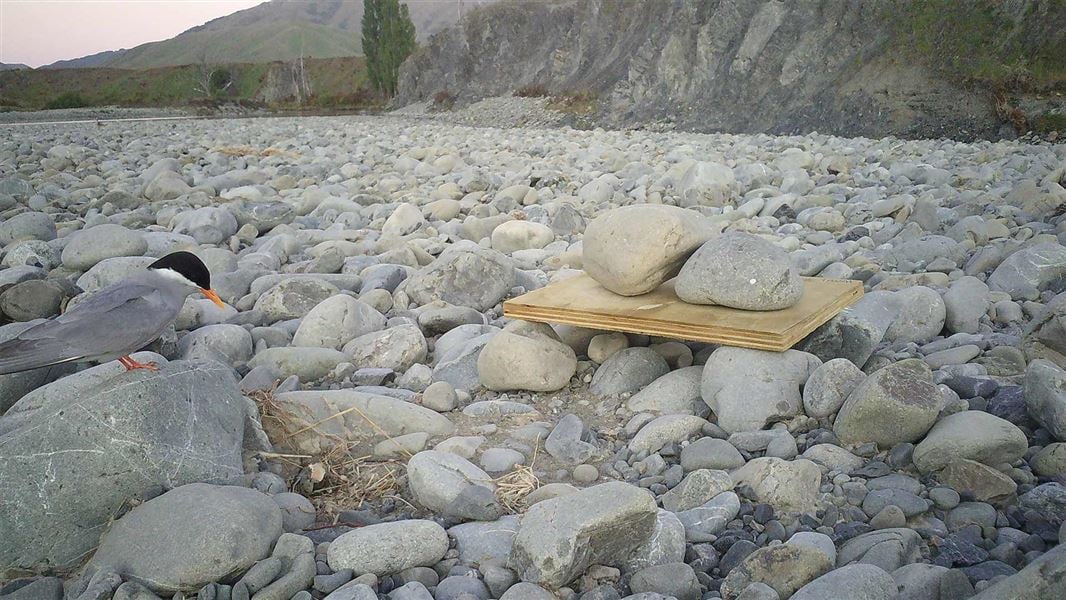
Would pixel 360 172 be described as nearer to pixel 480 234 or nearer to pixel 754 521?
pixel 480 234

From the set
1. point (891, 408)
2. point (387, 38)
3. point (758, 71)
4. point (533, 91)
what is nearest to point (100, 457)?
point (891, 408)

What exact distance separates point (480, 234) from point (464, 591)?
5262 millimetres

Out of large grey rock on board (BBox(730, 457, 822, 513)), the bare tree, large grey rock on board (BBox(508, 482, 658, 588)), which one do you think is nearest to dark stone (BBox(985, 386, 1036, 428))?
large grey rock on board (BBox(730, 457, 822, 513))

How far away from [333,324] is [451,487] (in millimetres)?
2242

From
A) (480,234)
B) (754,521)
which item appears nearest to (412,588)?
(754,521)

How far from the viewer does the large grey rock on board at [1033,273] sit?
4656 mm

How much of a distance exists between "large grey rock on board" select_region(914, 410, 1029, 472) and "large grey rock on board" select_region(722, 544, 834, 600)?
2.61 ft

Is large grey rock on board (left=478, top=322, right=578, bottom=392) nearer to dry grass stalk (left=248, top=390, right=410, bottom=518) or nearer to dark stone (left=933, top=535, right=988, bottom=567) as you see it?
dry grass stalk (left=248, top=390, right=410, bottom=518)

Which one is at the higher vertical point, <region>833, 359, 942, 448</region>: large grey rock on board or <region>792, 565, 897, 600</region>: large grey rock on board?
<region>833, 359, 942, 448</region>: large grey rock on board

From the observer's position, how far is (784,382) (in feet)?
11.7

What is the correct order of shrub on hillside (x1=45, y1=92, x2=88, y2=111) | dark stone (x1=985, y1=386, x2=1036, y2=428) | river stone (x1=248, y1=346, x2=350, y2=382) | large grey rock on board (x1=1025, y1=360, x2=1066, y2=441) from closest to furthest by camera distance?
large grey rock on board (x1=1025, y1=360, x2=1066, y2=441), dark stone (x1=985, y1=386, x2=1036, y2=428), river stone (x1=248, y1=346, x2=350, y2=382), shrub on hillside (x1=45, y1=92, x2=88, y2=111)

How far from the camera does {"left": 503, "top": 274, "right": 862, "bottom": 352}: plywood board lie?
3.61 m

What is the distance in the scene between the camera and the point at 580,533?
246cm

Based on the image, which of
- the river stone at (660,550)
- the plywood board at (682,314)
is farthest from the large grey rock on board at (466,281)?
the river stone at (660,550)
